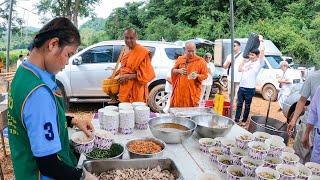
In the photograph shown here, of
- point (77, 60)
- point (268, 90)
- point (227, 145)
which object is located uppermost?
point (77, 60)

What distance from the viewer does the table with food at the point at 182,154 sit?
1.68 metres

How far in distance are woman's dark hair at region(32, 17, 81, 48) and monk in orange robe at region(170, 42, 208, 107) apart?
10.6ft

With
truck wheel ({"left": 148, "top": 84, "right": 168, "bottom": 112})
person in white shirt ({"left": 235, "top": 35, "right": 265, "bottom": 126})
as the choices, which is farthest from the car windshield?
truck wheel ({"left": 148, "top": 84, "right": 168, "bottom": 112})

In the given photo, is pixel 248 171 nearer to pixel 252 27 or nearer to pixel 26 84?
pixel 26 84

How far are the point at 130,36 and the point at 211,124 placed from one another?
80.1 inches

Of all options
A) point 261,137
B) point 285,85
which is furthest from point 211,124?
point 285,85

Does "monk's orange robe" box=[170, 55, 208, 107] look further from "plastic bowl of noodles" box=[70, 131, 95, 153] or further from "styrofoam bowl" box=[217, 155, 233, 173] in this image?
"plastic bowl of noodles" box=[70, 131, 95, 153]

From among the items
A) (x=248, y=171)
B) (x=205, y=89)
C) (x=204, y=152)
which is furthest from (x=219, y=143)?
(x=205, y=89)

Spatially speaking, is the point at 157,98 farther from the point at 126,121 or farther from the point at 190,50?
the point at 126,121

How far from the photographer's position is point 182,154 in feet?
7.06

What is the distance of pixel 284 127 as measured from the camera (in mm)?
3932

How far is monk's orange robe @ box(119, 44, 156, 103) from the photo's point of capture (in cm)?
418

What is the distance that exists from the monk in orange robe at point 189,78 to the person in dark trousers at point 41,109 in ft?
10.6

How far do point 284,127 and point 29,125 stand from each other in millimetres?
3615
